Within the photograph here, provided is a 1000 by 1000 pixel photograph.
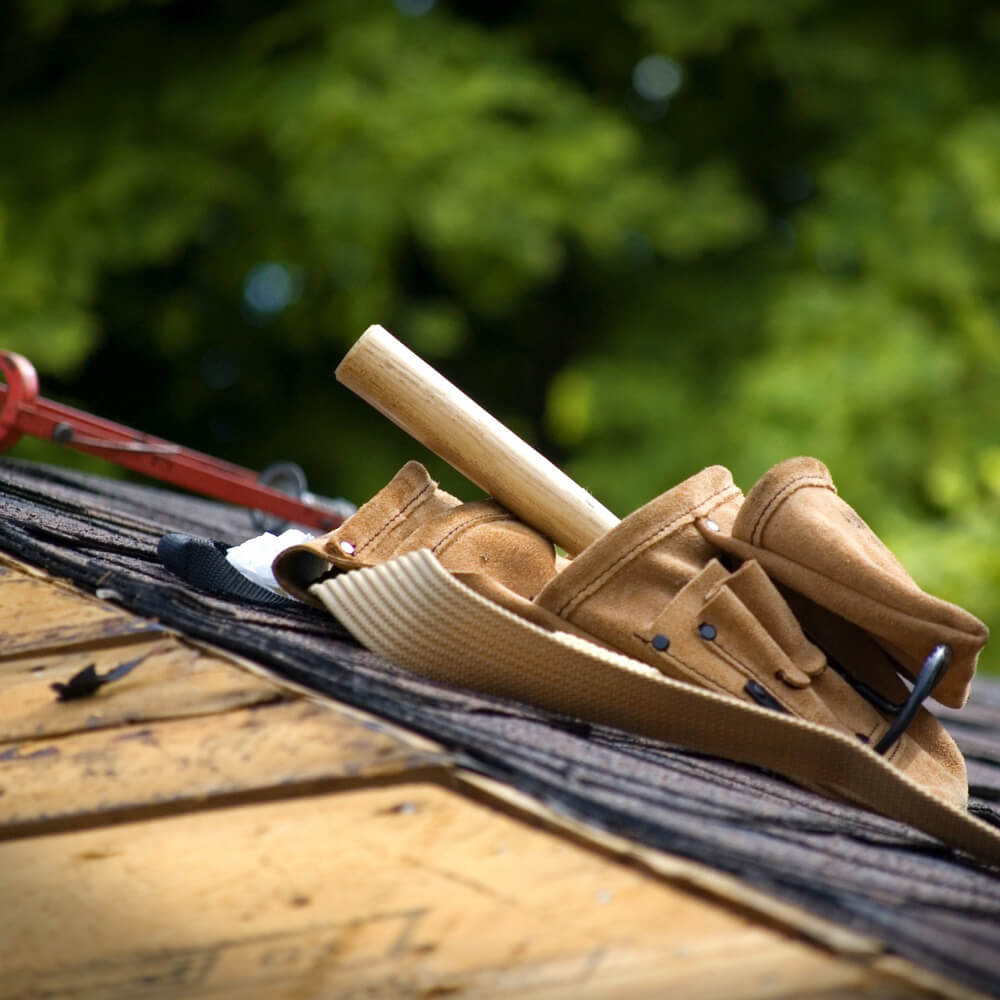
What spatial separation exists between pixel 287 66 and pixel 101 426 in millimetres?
4330

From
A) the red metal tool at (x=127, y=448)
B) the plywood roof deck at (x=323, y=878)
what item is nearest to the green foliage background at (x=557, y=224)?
the red metal tool at (x=127, y=448)

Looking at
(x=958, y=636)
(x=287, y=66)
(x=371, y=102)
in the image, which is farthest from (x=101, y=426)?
(x=287, y=66)

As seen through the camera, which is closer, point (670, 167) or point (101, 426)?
point (101, 426)

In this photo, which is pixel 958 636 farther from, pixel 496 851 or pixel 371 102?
pixel 371 102

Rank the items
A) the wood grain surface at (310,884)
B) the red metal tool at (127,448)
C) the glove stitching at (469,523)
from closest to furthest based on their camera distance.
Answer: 1. the wood grain surface at (310,884)
2. the glove stitching at (469,523)
3. the red metal tool at (127,448)

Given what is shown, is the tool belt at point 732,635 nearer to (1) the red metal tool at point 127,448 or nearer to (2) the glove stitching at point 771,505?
(2) the glove stitching at point 771,505

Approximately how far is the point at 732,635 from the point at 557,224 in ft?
17.0

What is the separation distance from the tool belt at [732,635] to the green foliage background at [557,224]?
4.00 metres

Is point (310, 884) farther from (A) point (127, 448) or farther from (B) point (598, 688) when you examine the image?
(A) point (127, 448)

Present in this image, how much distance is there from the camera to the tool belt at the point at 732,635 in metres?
1.17

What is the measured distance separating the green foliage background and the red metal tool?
3.16 metres

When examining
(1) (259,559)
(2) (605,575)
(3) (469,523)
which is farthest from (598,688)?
(1) (259,559)

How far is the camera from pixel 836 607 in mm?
1202

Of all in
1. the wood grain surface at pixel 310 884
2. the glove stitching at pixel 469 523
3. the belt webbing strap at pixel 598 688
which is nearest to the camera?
the wood grain surface at pixel 310 884
